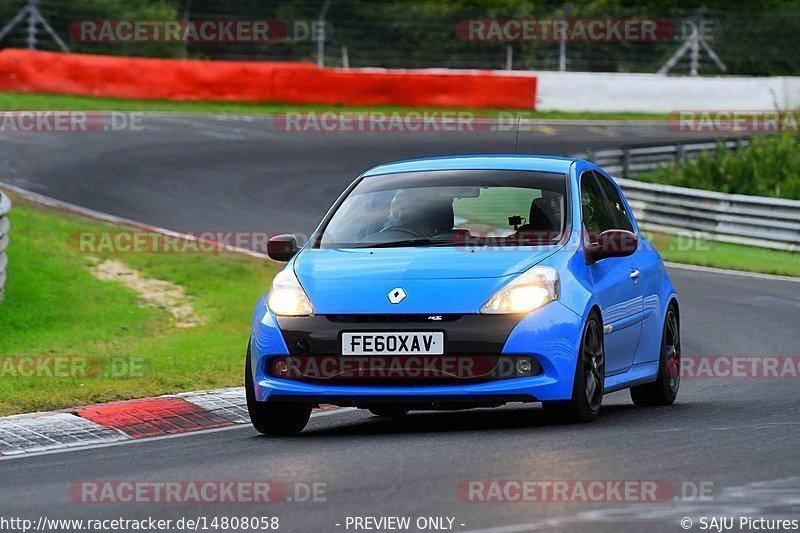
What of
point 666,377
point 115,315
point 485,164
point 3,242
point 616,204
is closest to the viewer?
point 485,164

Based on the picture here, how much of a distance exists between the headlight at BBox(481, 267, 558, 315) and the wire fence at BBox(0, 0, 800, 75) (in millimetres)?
28442

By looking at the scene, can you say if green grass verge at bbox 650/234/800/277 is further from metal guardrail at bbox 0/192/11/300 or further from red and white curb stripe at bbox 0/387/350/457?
red and white curb stripe at bbox 0/387/350/457

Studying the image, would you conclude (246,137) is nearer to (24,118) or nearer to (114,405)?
(24,118)

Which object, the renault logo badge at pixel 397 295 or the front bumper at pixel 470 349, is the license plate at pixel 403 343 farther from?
the renault logo badge at pixel 397 295

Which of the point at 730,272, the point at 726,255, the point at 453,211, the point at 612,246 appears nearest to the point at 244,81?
the point at 726,255

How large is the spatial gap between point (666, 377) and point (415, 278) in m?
2.65

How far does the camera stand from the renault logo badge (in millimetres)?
8345

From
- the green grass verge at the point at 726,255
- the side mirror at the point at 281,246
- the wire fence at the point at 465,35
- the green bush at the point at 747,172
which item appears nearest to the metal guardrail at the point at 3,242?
the side mirror at the point at 281,246

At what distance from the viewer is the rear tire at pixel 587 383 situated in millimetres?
8484

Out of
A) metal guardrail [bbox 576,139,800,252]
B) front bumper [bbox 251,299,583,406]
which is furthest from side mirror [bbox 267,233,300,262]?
metal guardrail [bbox 576,139,800,252]

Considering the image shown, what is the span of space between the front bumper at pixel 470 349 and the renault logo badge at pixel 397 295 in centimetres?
9

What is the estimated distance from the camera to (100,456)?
324 inches

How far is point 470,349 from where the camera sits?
8266 millimetres

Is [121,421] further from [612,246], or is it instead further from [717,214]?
[717,214]
